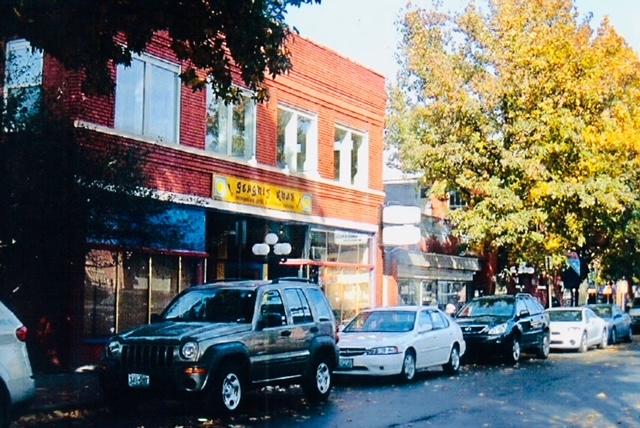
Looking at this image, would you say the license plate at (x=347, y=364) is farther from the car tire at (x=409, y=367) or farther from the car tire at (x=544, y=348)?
the car tire at (x=544, y=348)

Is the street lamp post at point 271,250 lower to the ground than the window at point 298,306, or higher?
higher

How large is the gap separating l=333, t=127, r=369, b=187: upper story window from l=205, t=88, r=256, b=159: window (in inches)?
173

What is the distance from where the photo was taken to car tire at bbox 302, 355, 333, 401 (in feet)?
48.4

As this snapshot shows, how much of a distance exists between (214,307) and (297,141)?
1207 cm

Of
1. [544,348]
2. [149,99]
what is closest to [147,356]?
[149,99]

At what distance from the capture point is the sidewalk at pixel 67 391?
44.0ft

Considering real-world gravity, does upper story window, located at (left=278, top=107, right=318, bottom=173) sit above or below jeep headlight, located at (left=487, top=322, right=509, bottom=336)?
above

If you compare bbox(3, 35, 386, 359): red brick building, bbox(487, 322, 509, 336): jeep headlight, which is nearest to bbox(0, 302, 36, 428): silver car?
bbox(3, 35, 386, 359): red brick building

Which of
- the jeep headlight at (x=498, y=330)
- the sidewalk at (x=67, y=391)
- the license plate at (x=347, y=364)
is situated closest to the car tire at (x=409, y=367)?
the license plate at (x=347, y=364)

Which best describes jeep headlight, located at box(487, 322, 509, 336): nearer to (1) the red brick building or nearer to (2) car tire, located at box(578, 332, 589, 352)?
(1) the red brick building

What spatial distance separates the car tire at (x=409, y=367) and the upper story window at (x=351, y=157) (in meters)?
9.94

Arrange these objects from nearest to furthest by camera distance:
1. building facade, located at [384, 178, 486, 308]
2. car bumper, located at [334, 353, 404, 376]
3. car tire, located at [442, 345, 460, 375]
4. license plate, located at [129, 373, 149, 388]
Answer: license plate, located at [129, 373, 149, 388] → car bumper, located at [334, 353, 404, 376] → car tire, located at [442, 345, 460, 375] → building facade, located at [384, 178, 486, 308]

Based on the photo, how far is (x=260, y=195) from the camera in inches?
915

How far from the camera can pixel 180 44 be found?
1259 cm
